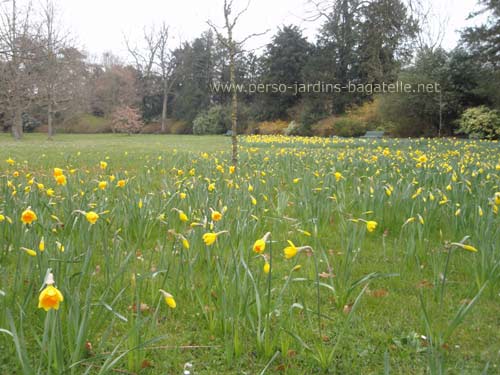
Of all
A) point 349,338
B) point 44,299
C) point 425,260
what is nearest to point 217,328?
point 349,338

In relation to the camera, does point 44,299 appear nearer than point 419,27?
Yes

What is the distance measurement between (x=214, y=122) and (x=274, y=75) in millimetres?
7139

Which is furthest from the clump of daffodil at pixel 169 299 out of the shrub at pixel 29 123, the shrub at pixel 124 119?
the shrub at pixel 29 123

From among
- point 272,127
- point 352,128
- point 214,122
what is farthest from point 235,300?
point 214,122

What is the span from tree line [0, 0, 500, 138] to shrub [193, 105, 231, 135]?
0.10 meters

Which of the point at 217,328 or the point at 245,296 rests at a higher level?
the point at 245,296

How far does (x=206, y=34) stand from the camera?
4084 centimetres

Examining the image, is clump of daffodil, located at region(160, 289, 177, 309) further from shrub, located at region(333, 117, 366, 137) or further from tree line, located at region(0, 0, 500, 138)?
shrub, located at region(333, 117, 366, 137)

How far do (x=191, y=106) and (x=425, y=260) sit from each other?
38306 mm

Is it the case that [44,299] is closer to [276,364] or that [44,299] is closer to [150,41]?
[276,364]

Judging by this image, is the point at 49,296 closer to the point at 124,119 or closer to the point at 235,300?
the point at 235,300

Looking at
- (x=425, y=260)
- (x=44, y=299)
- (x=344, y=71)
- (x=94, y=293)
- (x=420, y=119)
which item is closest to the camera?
(x=44, y=299)

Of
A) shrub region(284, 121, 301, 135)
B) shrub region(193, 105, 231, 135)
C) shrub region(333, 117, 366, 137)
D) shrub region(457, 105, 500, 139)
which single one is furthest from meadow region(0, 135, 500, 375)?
shrub region(193, 105, 231, 135)

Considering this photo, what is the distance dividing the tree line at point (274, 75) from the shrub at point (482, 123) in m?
0.09
